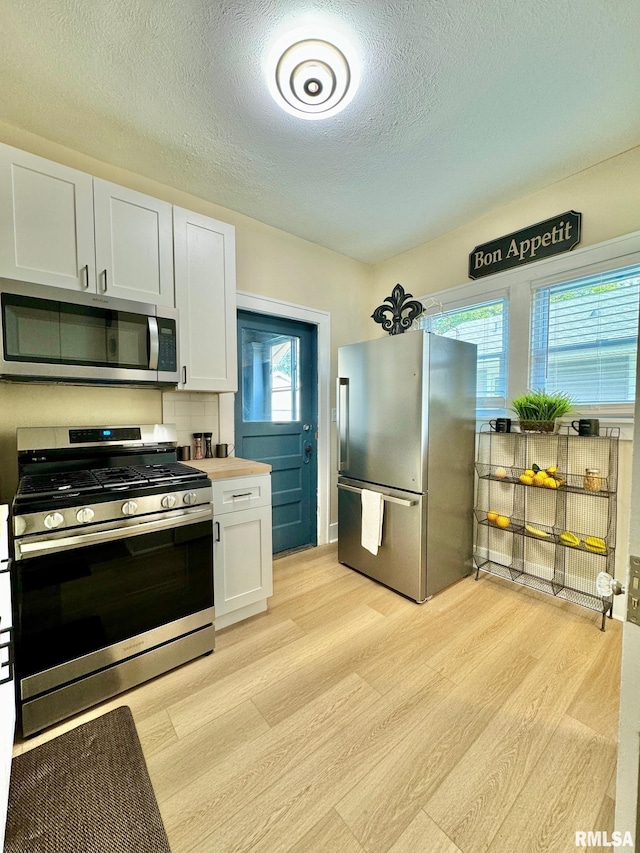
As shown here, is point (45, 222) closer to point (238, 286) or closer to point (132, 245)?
point (132, 245)

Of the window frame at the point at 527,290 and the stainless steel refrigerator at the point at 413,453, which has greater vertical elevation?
the window frame at the point at 527,290

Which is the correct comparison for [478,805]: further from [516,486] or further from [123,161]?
→ [123,161]

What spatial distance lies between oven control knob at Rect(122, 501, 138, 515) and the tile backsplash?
85 cm

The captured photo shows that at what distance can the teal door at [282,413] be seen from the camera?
2.84 m

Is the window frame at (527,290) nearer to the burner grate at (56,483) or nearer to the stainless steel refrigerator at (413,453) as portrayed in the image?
the stainless steel refrigerator at (413,453)

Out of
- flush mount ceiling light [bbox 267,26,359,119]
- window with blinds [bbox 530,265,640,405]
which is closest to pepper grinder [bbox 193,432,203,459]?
flush mount ceiling light [bbox 267,26,359,119]

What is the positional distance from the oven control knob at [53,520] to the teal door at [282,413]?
1.46m

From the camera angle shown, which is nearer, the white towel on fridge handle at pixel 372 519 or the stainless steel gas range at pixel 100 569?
the stainless steel gas range at pixel 100 569

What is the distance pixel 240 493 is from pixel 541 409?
198 cm

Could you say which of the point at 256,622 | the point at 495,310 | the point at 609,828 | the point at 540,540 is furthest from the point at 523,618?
the point at 495,310

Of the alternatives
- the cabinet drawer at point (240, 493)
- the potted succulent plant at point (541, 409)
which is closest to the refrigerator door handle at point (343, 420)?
the cabinet drawer at point (240, 493)

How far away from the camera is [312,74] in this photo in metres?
1.48

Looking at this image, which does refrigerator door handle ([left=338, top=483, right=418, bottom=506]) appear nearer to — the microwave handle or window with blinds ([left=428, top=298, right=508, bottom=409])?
window with blinds ([left=428, top=298, right=508, bottom=409])

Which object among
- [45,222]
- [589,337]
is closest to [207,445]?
[45,222]
